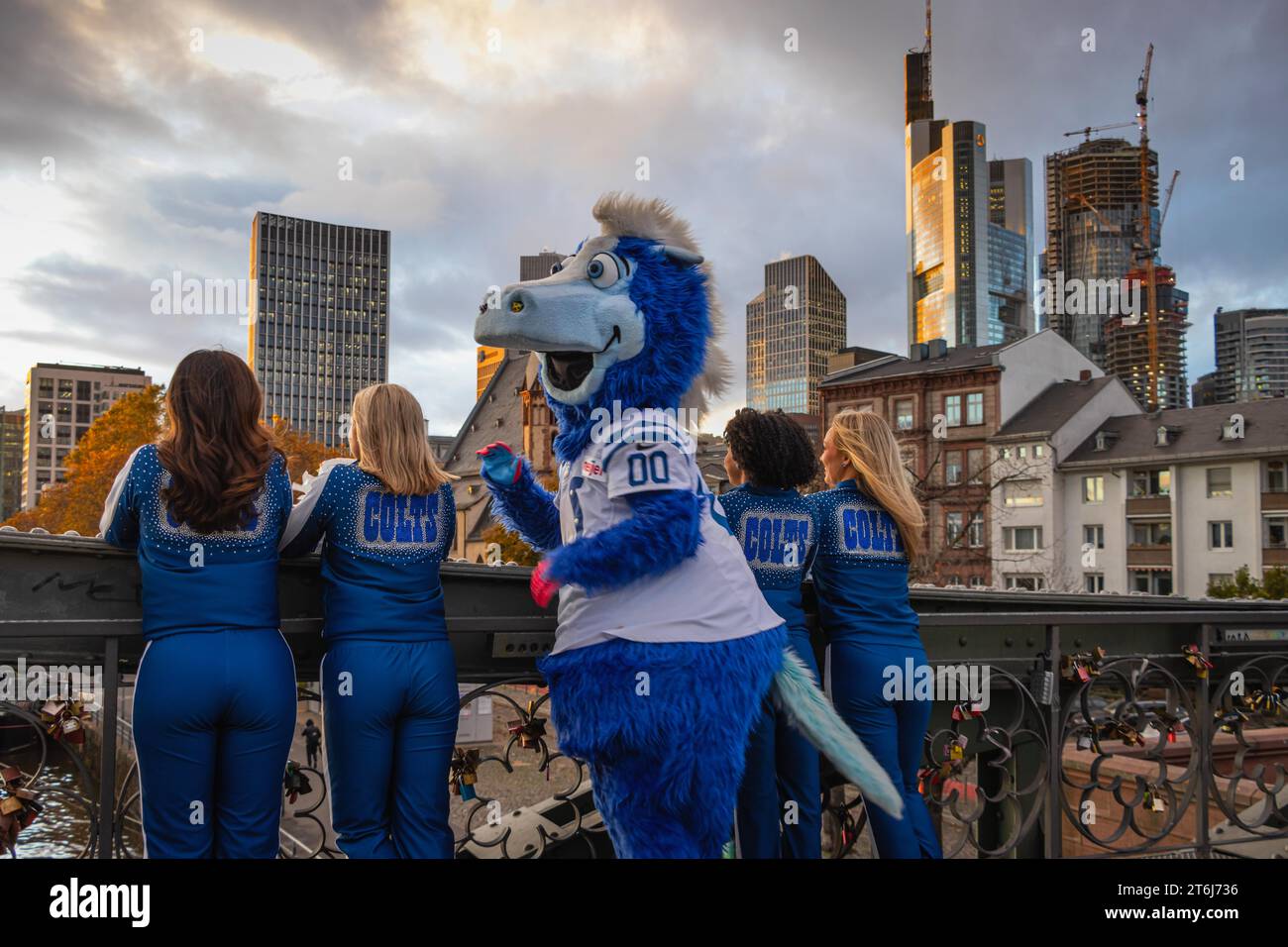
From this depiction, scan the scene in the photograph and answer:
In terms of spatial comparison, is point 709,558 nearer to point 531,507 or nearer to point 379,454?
point 531,507

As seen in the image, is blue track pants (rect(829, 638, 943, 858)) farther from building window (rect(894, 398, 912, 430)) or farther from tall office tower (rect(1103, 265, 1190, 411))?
tall office tower (rect(1103, 265, 1190, 411))

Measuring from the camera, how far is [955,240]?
168 m

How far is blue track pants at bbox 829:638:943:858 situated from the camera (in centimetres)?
322

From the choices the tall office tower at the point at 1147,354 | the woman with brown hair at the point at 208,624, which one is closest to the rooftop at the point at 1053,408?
the woman with brown hair at the point at 208,624

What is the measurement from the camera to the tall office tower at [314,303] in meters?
63.9

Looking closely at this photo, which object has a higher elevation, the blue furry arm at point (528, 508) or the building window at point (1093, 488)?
the building window at point (1093, 488)

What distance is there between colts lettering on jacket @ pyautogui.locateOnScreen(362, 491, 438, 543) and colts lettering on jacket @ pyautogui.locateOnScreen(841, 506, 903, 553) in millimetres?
1572

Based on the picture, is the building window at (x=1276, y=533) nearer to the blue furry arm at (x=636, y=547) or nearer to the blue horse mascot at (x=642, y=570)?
the blue horse mascot at (x=642, y=570)

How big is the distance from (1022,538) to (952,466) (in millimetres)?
3959

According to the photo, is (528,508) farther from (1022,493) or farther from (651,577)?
(1022,493)

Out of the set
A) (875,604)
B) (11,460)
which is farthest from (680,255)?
(11,460)

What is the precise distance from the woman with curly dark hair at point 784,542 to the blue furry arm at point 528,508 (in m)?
0.71

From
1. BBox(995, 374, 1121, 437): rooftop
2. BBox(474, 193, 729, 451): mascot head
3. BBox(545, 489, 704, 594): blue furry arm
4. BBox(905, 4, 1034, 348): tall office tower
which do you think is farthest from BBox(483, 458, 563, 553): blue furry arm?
BBox(905, 4, 1034, 348): tall office tower
